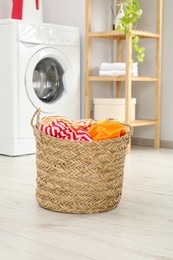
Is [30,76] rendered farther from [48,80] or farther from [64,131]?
[64,131]

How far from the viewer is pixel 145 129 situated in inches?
134

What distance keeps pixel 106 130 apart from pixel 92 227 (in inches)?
13.5

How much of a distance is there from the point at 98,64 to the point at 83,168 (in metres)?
1.85

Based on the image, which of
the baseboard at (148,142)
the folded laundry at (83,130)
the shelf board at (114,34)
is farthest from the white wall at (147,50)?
the folded laundry at (83,130)

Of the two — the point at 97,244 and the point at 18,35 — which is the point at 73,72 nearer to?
the point at 18,35

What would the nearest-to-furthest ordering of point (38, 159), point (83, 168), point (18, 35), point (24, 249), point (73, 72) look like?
point (24, 249), point (83, 168), point (38, 159), point (18, 35), point (73, 72)

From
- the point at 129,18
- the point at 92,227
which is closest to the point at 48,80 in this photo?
the point at 129,18

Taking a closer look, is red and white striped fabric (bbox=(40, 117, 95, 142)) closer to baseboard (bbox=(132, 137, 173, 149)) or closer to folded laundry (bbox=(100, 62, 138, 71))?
folded laundry (bbox=(100, 62, 138, 71))

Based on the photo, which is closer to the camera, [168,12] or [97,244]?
[97,244]

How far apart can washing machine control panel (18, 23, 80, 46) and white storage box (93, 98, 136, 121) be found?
1.46ft

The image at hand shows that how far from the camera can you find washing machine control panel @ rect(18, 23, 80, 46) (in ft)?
9.44

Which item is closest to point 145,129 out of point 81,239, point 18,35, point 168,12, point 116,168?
point 168,12

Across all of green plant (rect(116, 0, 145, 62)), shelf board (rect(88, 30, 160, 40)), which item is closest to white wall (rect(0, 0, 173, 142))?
shelf board (rect(88, 30, 160, 40))

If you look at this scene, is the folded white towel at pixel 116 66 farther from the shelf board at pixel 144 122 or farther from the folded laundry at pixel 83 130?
the folded laundry at pixel 83 130
